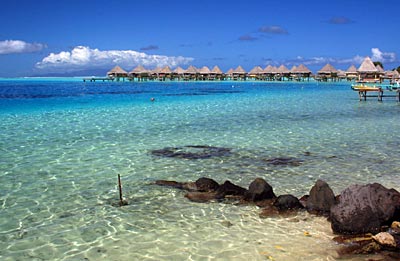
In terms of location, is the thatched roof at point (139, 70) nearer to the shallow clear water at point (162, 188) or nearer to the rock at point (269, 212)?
the shallow clear water at point (162, 188)

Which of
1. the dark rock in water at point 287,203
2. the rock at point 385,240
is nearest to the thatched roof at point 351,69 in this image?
the dark rock in water at point 287,203

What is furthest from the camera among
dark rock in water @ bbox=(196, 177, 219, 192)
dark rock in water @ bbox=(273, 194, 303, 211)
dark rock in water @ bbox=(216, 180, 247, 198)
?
dark rock in water @ bbox=(196, 177, 219, 192)

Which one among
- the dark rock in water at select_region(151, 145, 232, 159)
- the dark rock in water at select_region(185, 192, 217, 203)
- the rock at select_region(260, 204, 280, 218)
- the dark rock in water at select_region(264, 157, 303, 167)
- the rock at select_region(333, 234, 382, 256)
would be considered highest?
the dark rock in water at select_region(151, 145, 232, 159)

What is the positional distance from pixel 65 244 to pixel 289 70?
69951 millimetres

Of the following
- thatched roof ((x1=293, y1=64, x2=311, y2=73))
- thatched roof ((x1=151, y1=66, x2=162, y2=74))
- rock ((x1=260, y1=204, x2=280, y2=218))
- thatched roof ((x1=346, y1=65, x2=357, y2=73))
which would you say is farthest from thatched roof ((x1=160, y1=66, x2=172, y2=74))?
rock ((x1=260, y1=204, x2=280, y2=218))

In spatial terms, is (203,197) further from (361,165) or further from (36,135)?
(36,135)

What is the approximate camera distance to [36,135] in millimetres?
12945

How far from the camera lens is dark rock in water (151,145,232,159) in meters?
9.57

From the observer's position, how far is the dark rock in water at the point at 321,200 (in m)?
5.59

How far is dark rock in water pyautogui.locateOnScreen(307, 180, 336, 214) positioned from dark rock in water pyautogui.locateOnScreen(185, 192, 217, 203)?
1491mm

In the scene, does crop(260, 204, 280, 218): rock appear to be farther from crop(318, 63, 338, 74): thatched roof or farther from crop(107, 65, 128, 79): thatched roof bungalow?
crop(107, 65, 128, 79): thatched roof bungalow

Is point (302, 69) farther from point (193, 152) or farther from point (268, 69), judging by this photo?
point (193, 152)

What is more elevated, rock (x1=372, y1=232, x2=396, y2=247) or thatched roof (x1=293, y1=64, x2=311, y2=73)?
thatched roof (x1=293, y1=64, x2=311, y2=73)

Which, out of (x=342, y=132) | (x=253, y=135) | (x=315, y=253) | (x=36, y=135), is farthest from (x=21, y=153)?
(x=342, y=132)
